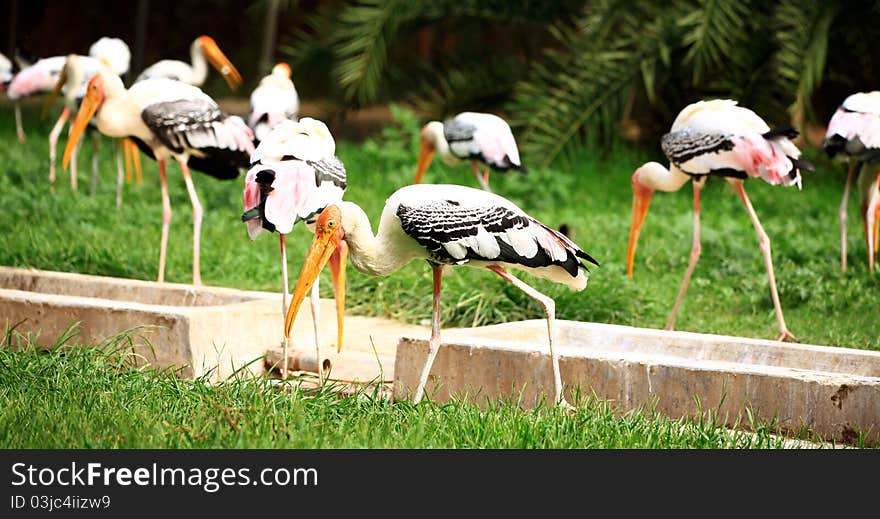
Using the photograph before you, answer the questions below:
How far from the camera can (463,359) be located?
5426 mm

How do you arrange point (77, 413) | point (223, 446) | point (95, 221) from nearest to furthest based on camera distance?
point (223, 446) < point (77, 413) < point (95, 221)

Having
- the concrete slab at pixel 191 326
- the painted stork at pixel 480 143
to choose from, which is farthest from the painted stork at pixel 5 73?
the concrete slab at pixel 191 326

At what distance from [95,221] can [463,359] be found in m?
5.12

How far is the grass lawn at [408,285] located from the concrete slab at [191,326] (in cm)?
22

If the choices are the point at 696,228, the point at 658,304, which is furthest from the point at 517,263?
the point at 658,304

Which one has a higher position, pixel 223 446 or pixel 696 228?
pixel 696 228

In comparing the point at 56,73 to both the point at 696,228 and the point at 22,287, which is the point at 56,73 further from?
the point at 696,228

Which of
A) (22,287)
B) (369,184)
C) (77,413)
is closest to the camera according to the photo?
(77,413)

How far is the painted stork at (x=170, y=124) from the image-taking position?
755 cm

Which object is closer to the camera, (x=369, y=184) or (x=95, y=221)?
(x=95, y=221)

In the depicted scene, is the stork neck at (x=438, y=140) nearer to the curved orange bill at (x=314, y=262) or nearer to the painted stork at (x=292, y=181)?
the painted stork at (x=292, y=181)

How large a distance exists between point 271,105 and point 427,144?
156cm

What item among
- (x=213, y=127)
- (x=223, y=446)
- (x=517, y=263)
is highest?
(x=213, y=127)

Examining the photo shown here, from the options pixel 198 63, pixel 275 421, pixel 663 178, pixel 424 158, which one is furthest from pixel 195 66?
pixel 275 421
